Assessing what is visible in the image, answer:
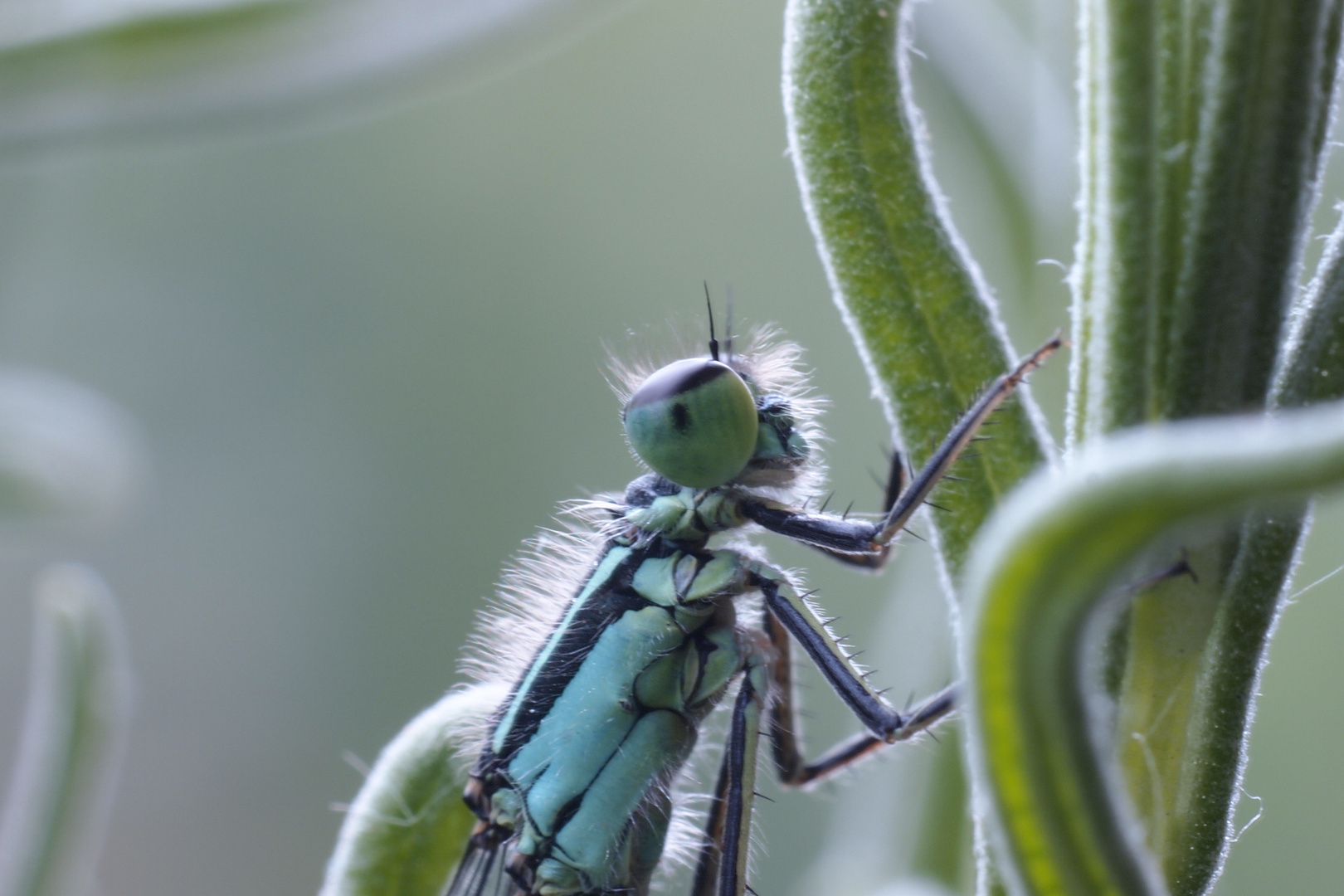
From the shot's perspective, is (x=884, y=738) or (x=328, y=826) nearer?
(x=884, y=738)

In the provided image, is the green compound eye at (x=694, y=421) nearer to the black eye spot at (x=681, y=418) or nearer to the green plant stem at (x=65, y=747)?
the black eye spot at (x=681, y=418)

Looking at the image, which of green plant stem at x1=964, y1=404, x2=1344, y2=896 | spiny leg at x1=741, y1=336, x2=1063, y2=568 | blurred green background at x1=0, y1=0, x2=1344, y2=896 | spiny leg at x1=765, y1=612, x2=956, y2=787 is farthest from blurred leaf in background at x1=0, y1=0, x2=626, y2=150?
blurred green background at x1=0, y1=0, x2=1344, y2=896

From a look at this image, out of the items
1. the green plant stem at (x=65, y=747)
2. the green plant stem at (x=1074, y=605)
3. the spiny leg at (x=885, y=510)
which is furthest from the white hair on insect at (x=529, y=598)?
the green plant stem at (x=1074, y=605)

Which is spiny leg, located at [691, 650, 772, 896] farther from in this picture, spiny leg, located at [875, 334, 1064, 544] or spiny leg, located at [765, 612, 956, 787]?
spiny leg, located at [875, 334, 1064, 544]

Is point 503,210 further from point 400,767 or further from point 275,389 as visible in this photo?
point 400,767

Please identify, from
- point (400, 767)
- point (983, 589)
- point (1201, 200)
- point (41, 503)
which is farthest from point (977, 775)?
point (41, 503)
